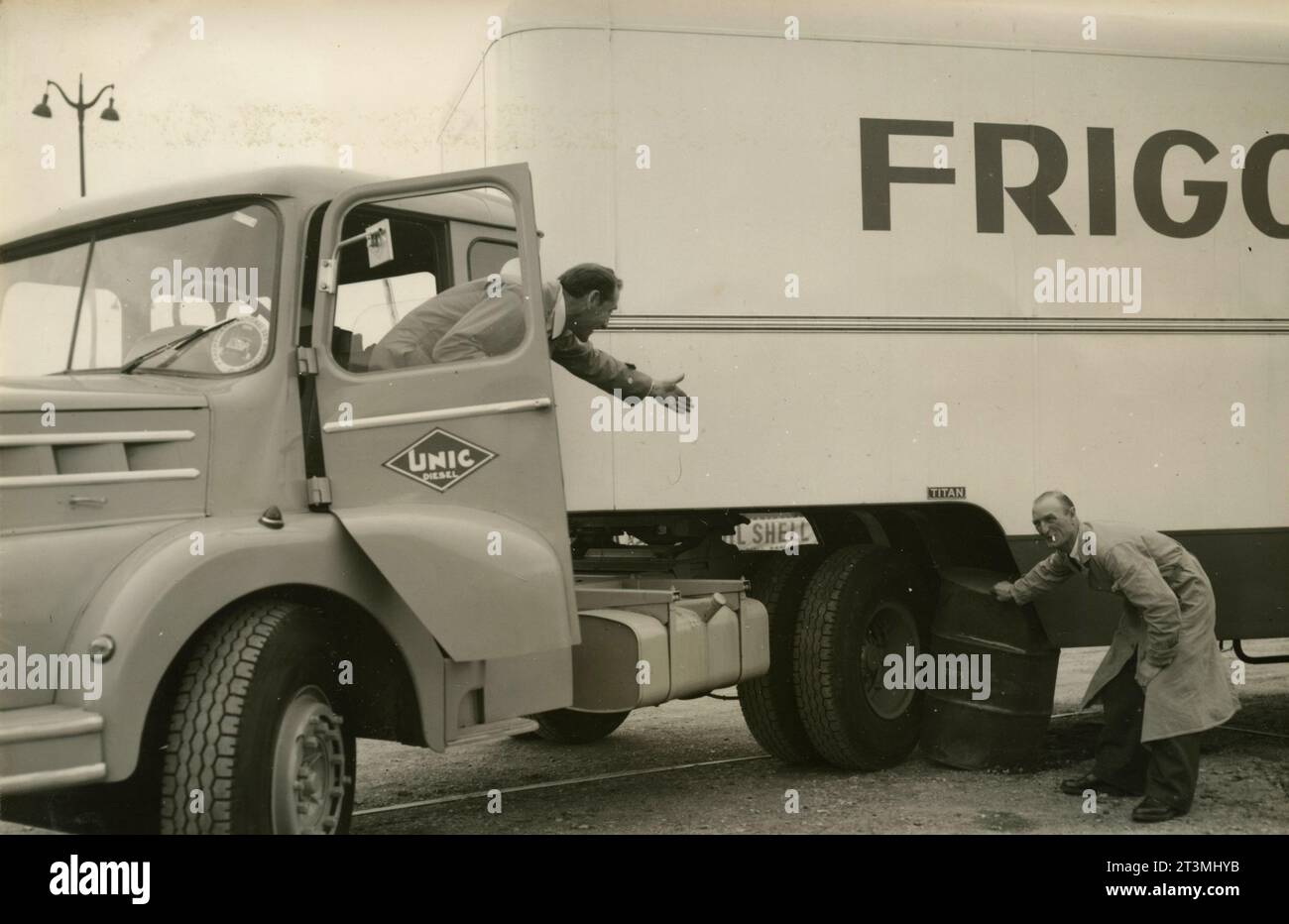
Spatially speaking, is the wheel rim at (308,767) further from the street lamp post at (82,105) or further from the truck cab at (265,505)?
the street lamp post at (82,105)

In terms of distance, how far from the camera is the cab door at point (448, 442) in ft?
15.9

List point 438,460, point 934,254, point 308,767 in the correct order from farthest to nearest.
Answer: point 934,254 < point 438,460 < point 308,767

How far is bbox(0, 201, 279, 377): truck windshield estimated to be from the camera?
5.00m

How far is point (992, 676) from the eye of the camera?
6.88 metres

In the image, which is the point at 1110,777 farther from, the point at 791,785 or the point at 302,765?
the point at 302,765

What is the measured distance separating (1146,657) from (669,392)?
253 cm

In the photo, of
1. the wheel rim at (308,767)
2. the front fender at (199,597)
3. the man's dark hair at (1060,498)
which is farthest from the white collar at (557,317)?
the man's dark hair at (1060,498)

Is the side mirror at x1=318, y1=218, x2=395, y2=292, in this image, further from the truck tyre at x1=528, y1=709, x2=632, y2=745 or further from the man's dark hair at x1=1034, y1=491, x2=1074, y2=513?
the truck tyre at x1=528, y1=709, x2=632, y2=745

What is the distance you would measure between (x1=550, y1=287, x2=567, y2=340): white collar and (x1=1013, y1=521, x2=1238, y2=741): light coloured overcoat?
8.90ft

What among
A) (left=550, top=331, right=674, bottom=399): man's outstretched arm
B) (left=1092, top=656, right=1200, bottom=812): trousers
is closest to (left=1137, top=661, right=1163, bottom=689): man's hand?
(left=1092, top=656, right=1200, bottom=812): trousers

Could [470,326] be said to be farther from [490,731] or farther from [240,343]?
[490,731]

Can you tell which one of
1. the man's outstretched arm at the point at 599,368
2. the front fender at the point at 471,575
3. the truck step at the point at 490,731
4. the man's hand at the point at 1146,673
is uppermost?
the man's outstretched arm at the point at 599,368

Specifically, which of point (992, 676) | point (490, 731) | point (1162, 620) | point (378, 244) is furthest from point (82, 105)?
point (1162, 620)

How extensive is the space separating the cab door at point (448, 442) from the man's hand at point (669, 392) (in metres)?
0.98
